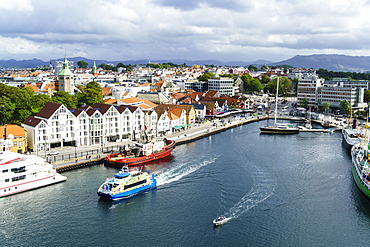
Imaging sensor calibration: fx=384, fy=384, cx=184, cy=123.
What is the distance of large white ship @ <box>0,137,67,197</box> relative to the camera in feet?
103

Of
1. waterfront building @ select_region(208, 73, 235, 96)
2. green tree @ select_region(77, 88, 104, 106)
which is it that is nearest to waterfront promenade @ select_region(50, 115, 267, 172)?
green tree @ select_region(77, 88, 104, 106)

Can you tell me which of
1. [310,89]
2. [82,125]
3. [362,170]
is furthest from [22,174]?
[310,89]

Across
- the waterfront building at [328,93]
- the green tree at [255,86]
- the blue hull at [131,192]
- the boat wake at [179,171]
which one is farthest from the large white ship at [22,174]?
the green tree at [255,86]

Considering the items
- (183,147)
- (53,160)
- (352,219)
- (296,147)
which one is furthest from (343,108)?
(53,160)

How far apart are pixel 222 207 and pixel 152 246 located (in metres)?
7.37

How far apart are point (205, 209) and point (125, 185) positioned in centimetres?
731

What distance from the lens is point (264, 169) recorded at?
129ft

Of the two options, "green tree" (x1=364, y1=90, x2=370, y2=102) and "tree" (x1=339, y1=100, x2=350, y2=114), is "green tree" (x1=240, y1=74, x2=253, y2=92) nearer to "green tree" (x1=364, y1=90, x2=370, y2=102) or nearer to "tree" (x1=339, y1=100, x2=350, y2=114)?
"green tree" (x1=364, y1=90, x2=370, y2=102)

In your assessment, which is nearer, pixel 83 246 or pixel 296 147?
pixel 83 246

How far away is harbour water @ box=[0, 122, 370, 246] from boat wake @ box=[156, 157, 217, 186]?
0.33 feet

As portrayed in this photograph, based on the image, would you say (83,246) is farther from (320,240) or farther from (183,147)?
(183,147)

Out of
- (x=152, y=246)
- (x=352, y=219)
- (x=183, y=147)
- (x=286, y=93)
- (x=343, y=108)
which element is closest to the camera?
(x=152, y=246)

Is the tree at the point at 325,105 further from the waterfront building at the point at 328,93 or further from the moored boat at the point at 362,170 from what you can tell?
the moored boat at the point at 362,170

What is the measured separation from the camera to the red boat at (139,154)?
132ft
